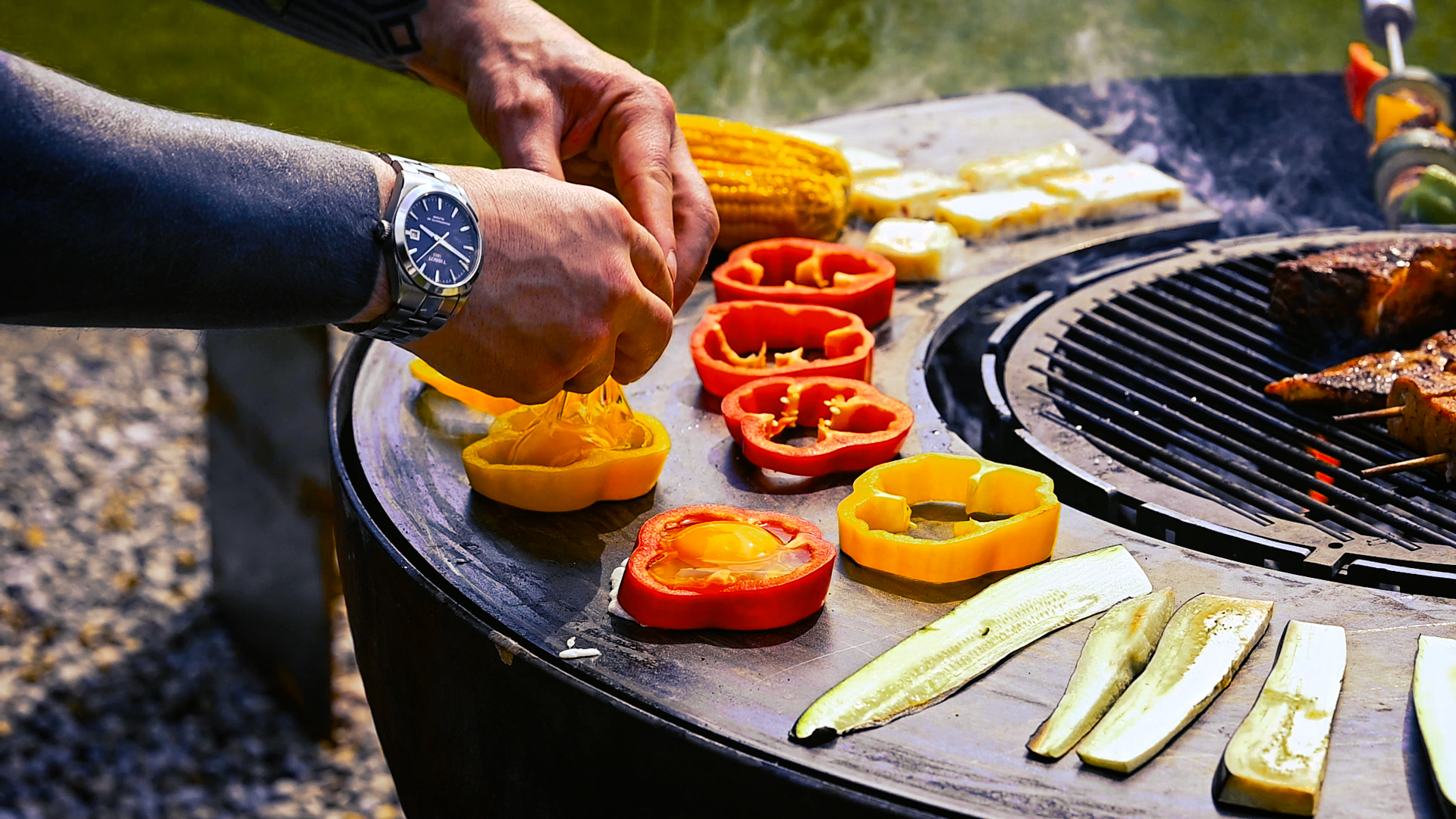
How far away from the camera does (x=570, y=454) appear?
7.61 ft

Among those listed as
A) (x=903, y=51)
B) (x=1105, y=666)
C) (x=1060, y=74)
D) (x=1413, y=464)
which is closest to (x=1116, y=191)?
(x=1413, y=464)

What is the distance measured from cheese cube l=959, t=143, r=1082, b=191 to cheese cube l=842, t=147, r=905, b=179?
9.6 inches

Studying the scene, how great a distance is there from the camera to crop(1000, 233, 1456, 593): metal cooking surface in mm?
2307

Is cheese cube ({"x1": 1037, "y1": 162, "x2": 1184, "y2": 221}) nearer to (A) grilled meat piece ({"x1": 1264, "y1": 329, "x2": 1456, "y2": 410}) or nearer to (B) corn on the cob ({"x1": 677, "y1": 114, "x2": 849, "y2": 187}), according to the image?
(B) corn on the cob ({"x1": 677, "y1": 114, "x2": 849, "y2": 187})

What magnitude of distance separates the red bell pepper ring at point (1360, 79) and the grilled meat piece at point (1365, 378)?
2.83 meters

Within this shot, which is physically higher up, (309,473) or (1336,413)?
(1336,413)

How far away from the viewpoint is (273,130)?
1.76 m

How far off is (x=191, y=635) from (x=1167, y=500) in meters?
4.15

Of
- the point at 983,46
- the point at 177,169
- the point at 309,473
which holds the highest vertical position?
the point at 177,169

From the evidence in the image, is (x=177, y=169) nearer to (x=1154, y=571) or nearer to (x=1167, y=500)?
(x=1154, y=571)

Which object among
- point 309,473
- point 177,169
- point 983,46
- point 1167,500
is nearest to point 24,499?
point 309,473

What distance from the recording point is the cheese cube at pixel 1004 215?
3594 mm

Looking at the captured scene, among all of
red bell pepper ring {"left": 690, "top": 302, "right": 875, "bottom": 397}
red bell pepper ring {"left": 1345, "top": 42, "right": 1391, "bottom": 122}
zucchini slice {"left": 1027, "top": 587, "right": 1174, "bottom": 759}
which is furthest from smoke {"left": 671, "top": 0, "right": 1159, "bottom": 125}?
zucchini slice {"left": 1027, "top": 587, "right": 1174, "bottom": 759}

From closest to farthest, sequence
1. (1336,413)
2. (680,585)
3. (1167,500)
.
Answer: (680,585) < (1167,500) < (1336,413)
